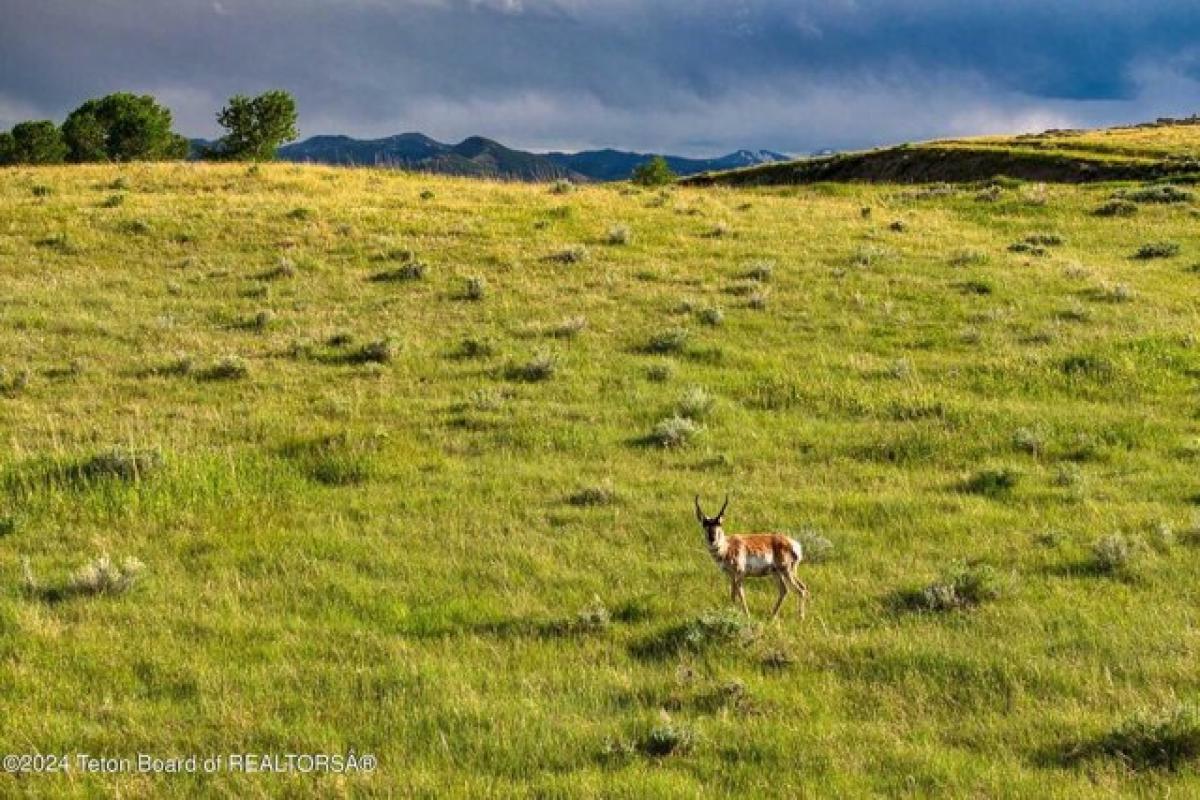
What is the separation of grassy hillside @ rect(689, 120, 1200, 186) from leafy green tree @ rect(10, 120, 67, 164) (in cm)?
6118

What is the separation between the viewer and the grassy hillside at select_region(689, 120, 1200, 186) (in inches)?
2095

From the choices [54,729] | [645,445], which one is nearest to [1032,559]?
[645,445]

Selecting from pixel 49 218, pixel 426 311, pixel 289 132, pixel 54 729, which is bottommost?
pixel 54 729

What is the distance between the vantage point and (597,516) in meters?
11.6

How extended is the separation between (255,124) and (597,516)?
87.2 meters

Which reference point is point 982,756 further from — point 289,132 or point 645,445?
point 289,132

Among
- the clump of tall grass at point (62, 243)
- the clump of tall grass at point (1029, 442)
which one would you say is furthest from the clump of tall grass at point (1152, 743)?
the clump of tall grass at point (62, 243)

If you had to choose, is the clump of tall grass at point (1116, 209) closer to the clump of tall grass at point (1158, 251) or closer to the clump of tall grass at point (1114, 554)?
the clump of tall grass at point (1158, 251)

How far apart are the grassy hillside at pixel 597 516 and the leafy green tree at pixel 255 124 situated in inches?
2577

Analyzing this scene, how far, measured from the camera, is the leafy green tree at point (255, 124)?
88.0 meters

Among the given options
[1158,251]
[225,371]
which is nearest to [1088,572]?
[225,371]

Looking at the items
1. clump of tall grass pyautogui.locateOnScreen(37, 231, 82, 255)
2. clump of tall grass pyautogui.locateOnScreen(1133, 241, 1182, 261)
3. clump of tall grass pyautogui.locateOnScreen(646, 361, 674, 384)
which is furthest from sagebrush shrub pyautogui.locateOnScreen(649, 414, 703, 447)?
clump of tall grass pyautogui.locateOnScreen(37, 231, 82, 255)

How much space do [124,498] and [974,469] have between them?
35.6 feet

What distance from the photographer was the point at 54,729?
6996mm
